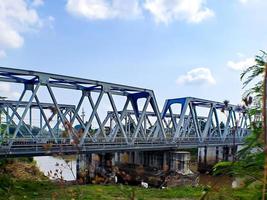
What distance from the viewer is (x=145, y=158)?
4078 centimetres

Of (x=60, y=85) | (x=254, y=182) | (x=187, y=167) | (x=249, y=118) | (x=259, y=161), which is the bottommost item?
(x=187, y=167)

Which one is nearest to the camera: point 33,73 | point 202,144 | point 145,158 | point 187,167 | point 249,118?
point 249,118

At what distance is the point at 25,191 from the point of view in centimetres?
1483

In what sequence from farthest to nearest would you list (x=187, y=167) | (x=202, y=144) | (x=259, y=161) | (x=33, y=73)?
(x=202, y=144) < (x=187, y=167) < (x=33, y=73) < (x=259, y=161)

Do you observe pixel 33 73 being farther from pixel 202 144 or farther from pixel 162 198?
pixel 202 144

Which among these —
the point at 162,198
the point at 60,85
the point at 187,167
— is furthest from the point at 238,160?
the point at 187,167

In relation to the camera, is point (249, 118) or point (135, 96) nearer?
point (249, 118)

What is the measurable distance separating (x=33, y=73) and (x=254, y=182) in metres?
25.8

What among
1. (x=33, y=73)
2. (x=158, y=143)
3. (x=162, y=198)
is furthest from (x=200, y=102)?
(x=162, y=198)

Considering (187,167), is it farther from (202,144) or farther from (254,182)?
(254,182)

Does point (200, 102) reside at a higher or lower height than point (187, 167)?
higher

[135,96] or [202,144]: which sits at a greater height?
[135,96]

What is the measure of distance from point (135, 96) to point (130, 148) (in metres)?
6.13

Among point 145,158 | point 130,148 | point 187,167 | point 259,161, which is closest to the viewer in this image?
point 259,161
